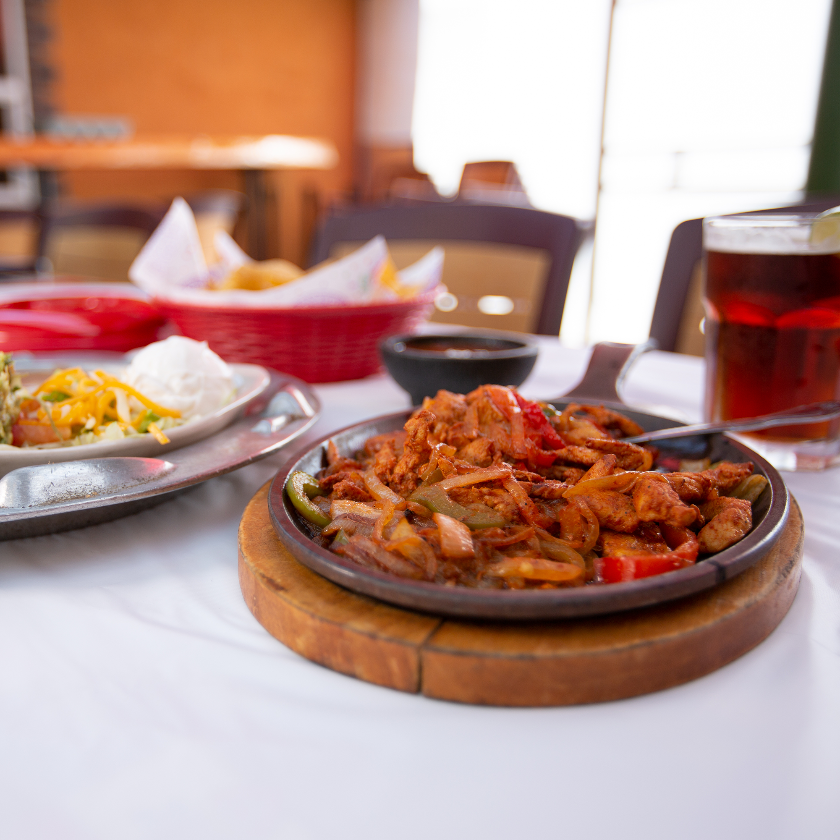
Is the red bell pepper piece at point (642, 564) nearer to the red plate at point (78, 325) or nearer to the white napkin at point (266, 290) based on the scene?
the white napkin at point (266, 290)

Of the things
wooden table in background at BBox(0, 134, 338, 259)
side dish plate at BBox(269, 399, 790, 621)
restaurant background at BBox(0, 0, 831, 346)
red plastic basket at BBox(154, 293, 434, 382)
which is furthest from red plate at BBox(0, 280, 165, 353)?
restaurant background at BBox(0, 0, 831, 346)

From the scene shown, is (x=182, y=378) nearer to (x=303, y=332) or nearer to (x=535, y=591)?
(x=303, y=332)

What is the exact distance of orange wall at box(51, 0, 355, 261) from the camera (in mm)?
8453

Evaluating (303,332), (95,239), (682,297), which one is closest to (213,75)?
(95,239)

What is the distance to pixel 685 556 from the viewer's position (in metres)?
0.61

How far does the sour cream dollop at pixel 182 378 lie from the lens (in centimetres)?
94

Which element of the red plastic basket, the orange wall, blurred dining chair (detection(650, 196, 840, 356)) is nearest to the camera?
the red plastic basket

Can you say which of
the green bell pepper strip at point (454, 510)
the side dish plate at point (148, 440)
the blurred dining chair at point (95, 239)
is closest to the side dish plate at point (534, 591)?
the green bell pepper strip at point (454, 510)

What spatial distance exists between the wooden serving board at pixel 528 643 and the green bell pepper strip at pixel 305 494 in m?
0.10

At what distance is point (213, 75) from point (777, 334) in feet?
33.9

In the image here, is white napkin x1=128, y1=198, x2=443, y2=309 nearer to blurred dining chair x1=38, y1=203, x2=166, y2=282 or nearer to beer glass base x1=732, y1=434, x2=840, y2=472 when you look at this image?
beer glass base x1=732, y1=434, x2=840, y2=472

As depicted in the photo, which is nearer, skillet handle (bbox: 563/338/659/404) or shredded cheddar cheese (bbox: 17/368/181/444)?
shredded cheddar cheese (bbox: 17/368/181/444)

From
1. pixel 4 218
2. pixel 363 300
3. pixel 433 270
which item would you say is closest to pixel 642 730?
pixel 363 300

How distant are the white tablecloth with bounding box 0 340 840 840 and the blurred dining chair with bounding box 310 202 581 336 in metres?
1.85
